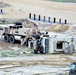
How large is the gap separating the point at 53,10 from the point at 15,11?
7.48 m

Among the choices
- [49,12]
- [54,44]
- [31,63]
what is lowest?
[31,63]

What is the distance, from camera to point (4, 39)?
43.3m

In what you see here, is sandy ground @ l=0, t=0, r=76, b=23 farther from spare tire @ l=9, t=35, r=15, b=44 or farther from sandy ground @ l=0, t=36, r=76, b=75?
sandy ground @ l=0, t=36, r=76, b=75

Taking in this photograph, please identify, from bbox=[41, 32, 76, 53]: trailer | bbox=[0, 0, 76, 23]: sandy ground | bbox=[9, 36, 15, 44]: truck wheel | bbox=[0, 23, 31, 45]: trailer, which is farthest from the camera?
bbox=[0, 0, 76, 23]: sandy ground

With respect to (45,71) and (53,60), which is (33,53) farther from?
(45,71)

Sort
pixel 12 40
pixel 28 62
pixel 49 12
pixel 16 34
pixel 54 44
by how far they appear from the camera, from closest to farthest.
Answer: pixel 28 62, pixel 54 44, pixel 16 34, pixel 12 40, pixel 49 12

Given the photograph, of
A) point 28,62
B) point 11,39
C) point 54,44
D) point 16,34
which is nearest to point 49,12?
point 11,39

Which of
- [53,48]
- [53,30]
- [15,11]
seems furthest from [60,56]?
[15,11]

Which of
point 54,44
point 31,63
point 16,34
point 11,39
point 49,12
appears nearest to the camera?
point 31,63

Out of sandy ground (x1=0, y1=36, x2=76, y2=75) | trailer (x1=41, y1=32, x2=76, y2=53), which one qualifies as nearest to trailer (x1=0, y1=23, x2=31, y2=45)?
sandy ground (x1=0, y1=36, x2=76, y2=75)

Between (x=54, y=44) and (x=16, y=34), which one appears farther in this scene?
(x=16, y=34)

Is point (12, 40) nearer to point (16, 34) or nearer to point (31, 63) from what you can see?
point (16, 34)

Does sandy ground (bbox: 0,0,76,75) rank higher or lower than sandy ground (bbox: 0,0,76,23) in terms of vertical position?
lower

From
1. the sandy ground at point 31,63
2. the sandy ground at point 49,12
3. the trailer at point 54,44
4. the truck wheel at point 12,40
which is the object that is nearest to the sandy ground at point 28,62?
the sandy ground at point 31,63
